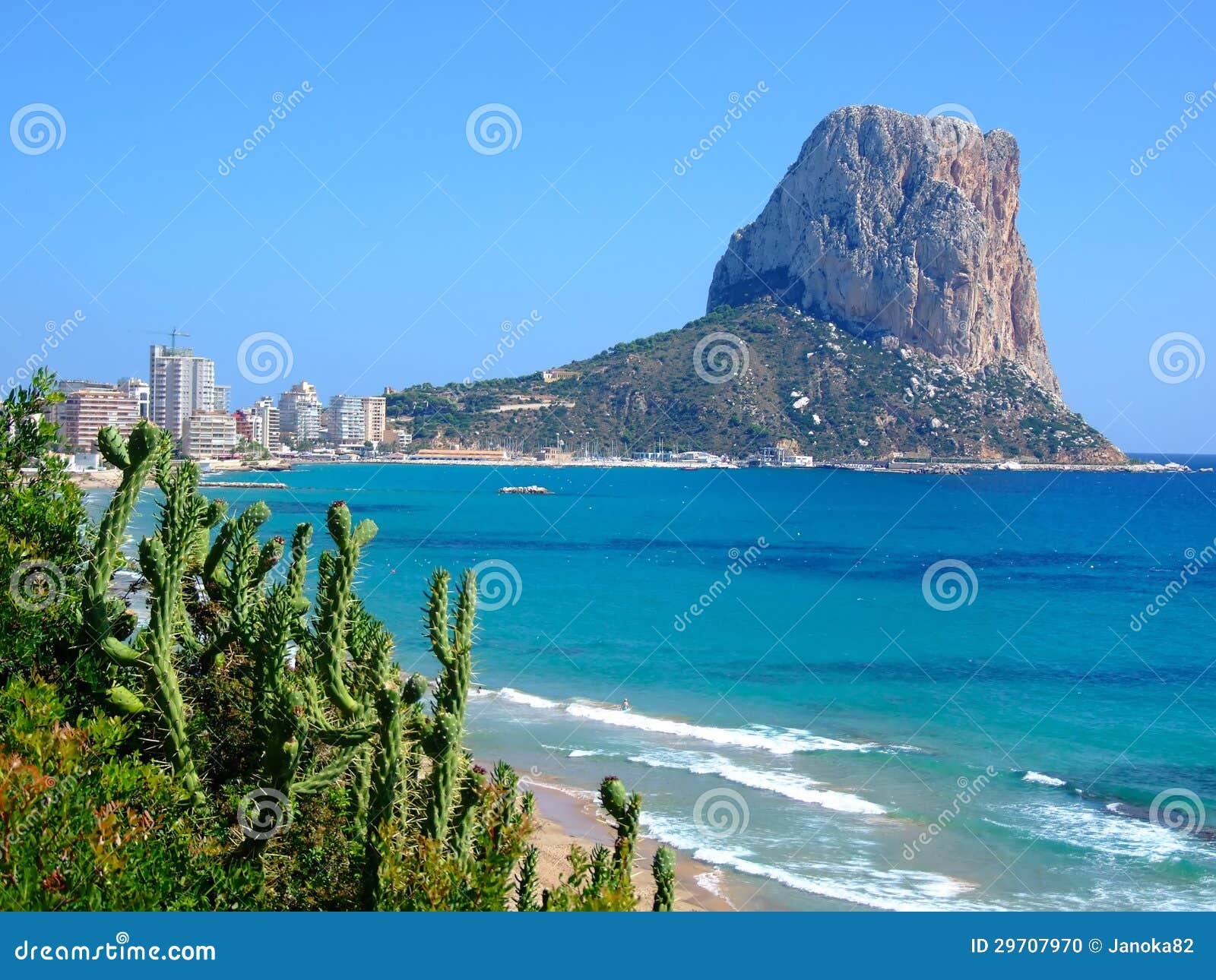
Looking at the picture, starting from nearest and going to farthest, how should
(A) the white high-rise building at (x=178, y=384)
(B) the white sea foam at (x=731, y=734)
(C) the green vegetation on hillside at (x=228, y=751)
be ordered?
(C) the green vegetation on hillside at (x=228, y=751) → (B) the white sea foam at (x=731, y=734) → (A) the white high-rise building at (x=178, y=384)

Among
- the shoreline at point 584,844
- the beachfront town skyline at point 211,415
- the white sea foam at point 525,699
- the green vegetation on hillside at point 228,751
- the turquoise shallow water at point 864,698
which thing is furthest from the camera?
the beachfront town skyline at point 211,415

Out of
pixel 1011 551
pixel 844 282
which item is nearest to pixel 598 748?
pixel 1011 551

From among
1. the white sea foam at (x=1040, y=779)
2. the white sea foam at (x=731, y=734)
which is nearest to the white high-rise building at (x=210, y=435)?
the white sea foam at (x=731, y=734)

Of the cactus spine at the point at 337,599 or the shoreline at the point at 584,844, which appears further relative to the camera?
the shoreline at the point at 584,844

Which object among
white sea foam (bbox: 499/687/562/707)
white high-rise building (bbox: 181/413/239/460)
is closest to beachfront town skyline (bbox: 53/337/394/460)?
white high-rise building (bbox: 181/413/239/460)

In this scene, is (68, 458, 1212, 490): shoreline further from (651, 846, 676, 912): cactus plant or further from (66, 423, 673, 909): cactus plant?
(651, 846, 676, 912): cactus plant

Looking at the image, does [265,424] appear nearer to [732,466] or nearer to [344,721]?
[732,466]

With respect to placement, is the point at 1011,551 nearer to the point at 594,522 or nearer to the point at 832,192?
the point at 594,522

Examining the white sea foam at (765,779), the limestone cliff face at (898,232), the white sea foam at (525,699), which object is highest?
the limestone cliff face at (898,232)

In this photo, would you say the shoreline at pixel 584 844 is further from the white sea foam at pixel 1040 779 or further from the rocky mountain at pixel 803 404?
the rocky mountain at pixel 803 404
